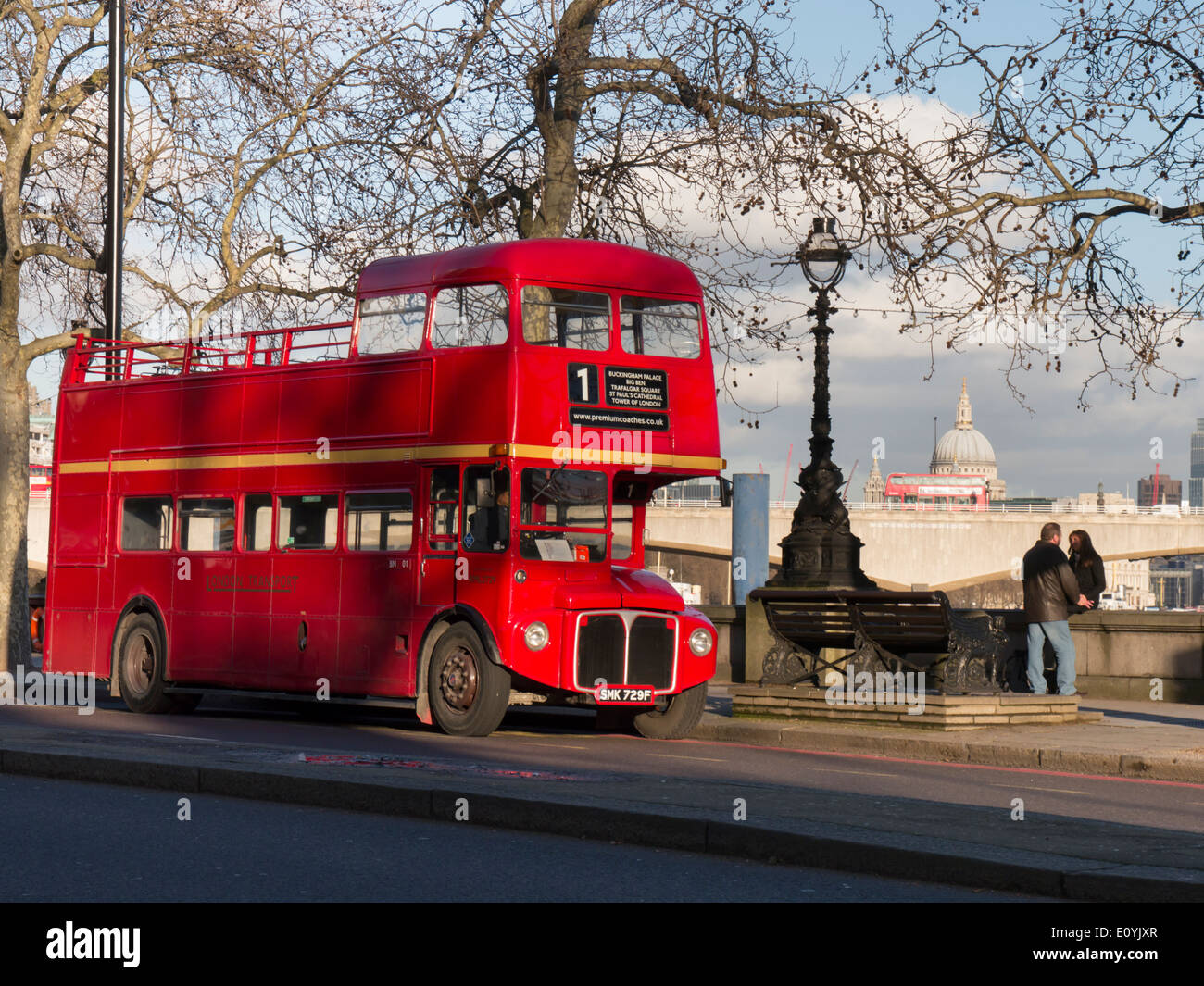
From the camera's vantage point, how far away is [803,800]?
9.03 m

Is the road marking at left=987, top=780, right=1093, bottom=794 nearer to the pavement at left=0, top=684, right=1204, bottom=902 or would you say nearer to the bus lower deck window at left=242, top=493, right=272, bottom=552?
the pavement at left=0, top=684, right=1204, bottom=902

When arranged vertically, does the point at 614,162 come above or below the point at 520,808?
above

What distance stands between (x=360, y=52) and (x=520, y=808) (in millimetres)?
15016

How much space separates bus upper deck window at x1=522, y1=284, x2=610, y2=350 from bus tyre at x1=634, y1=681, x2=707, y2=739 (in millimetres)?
3094

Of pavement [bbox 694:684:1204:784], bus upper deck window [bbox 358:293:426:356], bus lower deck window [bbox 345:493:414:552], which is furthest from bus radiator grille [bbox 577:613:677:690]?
bus upper deck window [bbox 358:293:426:356]

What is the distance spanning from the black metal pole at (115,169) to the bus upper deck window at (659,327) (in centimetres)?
728

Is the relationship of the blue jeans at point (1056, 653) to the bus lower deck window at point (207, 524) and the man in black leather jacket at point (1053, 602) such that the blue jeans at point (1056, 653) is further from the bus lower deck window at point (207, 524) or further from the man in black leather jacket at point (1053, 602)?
the bus lower deck window at point (207, 524)

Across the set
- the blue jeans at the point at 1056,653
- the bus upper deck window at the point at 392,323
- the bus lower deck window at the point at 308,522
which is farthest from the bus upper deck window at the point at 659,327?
the blue jeans at the point at 1056,653

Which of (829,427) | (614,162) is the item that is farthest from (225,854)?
(614,162)

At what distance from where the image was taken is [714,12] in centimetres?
1892

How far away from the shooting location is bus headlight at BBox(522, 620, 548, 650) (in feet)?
46.6

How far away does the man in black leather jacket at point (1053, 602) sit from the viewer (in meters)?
16.1

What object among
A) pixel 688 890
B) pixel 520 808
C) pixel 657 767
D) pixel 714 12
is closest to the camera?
pixel 688 890

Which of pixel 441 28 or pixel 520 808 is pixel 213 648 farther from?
pixel 520 808
